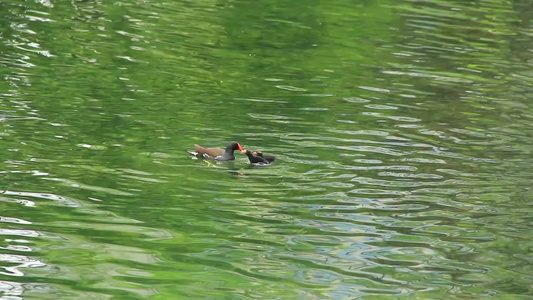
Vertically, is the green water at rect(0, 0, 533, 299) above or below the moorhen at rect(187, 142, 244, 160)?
below

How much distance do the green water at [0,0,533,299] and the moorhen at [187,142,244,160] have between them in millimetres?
164

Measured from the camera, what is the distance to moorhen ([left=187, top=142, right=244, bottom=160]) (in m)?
17.6

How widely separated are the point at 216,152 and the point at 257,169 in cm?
77

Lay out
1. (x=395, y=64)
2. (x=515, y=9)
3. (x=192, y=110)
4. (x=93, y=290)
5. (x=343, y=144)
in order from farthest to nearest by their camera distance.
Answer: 1. (x=515, y=9)
2. (x=395, y=64)
3. (x=192, y=110)
4. (x=343, y=144)
5. (x=93, y=290)

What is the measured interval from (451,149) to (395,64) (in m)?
8.64

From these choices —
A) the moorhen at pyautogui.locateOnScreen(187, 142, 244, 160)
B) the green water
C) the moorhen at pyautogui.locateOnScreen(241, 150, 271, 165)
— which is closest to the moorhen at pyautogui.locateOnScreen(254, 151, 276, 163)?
the moorhen at pyautogui.locateOnScreen(241, 150, 271, 165)

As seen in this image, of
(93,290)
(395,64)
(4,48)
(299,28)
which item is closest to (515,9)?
(299,28)

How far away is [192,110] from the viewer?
2127cm

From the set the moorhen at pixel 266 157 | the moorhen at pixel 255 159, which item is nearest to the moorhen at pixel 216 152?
the moorhen at pixel 255 159

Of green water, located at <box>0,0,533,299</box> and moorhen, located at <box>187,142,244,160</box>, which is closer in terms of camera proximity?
green water, located at <box>0,0,533,299</box>

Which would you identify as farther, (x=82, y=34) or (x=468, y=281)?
(x=82, y=34)

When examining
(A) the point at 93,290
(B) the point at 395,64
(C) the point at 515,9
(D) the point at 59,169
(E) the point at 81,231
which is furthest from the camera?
(C) the point at 515,9

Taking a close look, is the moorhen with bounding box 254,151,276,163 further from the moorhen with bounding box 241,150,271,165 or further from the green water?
the green water

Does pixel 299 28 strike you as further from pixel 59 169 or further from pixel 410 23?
pixel 59 169
